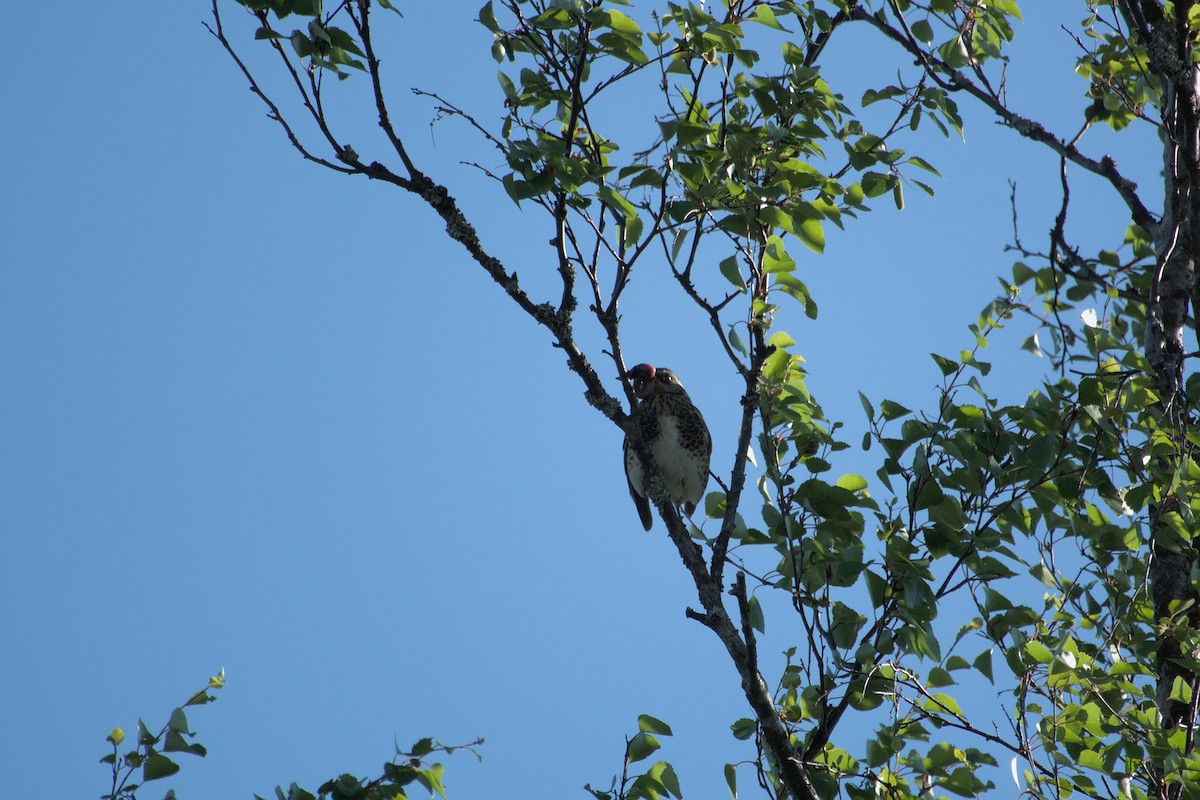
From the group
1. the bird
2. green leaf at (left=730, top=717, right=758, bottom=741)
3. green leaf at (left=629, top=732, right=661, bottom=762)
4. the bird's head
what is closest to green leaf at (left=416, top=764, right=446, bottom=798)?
green leaf at (left=629, top=732, right=661, bottom=762)

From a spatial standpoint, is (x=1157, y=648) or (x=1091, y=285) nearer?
(x=1157, y=648)

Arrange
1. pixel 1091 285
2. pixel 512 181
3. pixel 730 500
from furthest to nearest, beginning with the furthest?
1. pixel 1091 285
2. pixel 730 500
3. pixel 512 181

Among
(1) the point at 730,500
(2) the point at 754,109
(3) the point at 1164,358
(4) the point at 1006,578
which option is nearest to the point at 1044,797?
(4) the point at 1006,578

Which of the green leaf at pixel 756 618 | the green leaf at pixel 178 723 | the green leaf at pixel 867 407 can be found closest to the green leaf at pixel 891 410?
the green leaf at pixel 867 407

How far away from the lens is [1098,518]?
171 inches

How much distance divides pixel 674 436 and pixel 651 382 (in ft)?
1.82

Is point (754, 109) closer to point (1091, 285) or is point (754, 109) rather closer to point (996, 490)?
point (996, 490)

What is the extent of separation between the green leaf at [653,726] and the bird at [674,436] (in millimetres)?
3640

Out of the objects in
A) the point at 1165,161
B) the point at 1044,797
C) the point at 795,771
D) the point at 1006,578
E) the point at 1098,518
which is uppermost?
the point at 1165,161

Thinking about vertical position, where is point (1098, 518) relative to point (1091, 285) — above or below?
below

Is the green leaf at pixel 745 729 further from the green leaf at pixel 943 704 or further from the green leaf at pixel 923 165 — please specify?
the green leaf at pixel 923 165

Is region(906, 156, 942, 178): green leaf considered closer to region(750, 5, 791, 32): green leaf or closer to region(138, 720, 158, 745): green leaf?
region(750, 5, 791, 32): green leaf

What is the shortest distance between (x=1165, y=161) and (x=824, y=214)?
258cm

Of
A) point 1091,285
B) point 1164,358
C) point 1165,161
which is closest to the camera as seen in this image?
point 1164,358
